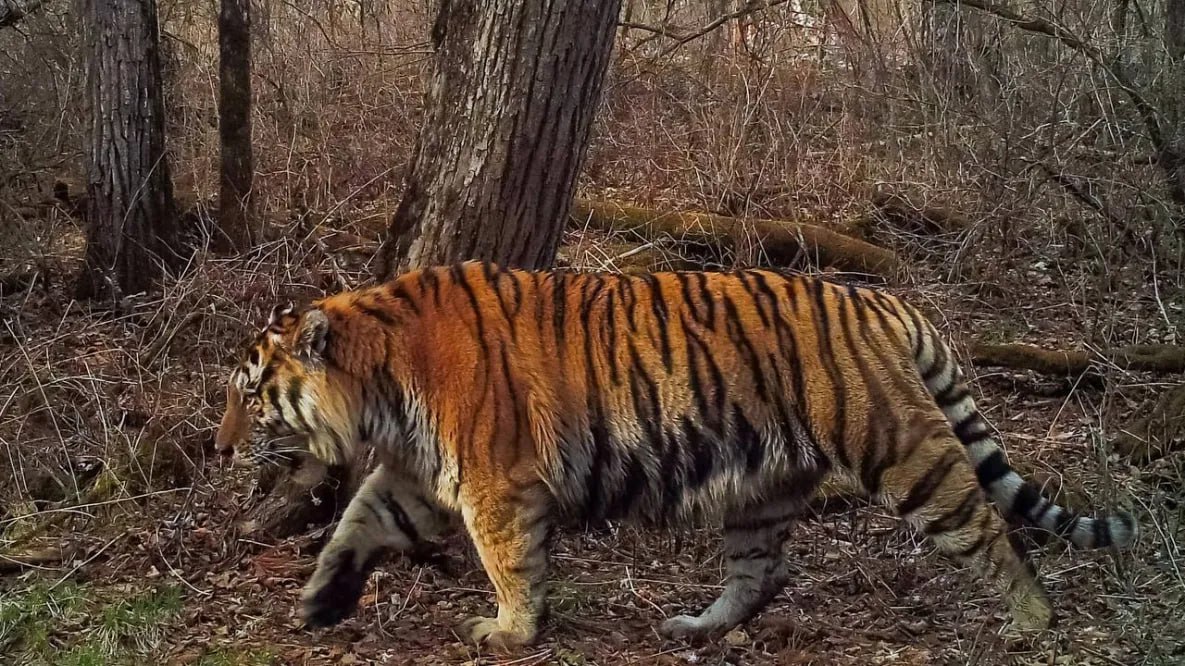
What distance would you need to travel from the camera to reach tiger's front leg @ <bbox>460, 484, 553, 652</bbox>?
3.76 m

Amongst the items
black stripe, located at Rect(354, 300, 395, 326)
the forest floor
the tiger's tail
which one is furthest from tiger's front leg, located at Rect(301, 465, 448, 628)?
the tiger's tail

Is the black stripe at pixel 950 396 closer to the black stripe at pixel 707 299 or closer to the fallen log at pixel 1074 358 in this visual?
the black stripe at pixel 707 299

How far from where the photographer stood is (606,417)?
388cm

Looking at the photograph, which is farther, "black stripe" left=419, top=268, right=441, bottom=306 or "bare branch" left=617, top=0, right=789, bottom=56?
"bare branch" left=617, top=0, right=789, bottom=56

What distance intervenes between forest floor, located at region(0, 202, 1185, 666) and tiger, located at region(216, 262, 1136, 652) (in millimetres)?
198

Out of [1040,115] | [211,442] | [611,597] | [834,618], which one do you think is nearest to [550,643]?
[611,597]

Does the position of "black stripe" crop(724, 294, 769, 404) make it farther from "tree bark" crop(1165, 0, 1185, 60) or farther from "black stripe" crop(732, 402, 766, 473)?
"tree bark" crop(1165, 0, 1185, 60)

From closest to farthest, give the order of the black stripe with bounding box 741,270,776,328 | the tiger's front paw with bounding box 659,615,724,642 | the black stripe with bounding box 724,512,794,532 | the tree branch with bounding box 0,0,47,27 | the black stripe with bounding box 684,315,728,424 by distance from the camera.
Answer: the black stripe with bounding box 684,315,728,424, the black stripe with bounding box 741,270,776,328, the tiger's front paw with bounding box 659,615,724,642, the black stripe with bounding box 724,512,794,532, the tree branch with bounding box 0,0,47,27

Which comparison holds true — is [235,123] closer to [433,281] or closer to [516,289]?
[433,281]

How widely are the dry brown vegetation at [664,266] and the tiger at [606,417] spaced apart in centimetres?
30

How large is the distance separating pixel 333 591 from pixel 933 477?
2.20 metres

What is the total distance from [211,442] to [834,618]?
9.46 ft

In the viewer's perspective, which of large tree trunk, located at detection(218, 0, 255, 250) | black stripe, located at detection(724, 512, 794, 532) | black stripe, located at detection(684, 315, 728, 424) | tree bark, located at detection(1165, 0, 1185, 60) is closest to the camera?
black stripe, located at detection(684, 315, 728, 424)

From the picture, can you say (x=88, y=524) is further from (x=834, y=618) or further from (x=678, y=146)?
(x=678, y=146)
